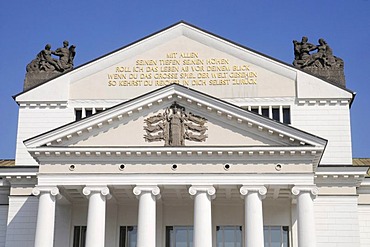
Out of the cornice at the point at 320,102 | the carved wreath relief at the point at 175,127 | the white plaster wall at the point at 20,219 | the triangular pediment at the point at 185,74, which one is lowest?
the white plaster wall at the point at 20,219

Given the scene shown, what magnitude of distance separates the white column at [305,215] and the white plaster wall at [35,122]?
15217 mm

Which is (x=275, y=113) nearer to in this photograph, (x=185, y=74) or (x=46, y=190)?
(x=185, y=74)

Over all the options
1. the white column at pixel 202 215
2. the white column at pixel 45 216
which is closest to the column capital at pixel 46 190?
the white column at pixel 45 216

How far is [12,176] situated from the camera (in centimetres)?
4044

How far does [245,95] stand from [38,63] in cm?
1323

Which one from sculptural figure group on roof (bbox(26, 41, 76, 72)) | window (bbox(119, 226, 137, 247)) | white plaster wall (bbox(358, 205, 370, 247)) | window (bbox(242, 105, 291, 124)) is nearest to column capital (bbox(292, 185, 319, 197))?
white plaster wall (bbox(358, 205, 370, 247))

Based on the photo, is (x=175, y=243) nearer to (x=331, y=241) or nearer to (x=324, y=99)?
(x=331, y=241)

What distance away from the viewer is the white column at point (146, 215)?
34.6 meters

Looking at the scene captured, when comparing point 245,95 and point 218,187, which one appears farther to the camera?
point 245,95

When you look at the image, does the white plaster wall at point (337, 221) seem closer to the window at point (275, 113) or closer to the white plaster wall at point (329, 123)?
the white plaster wall at point (329, 123)

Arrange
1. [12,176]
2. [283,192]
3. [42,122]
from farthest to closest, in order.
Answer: [42,122]
[12,176]
[283,192]

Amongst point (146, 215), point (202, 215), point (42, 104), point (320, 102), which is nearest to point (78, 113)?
point (42, 104)

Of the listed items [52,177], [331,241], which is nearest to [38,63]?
[52,177]

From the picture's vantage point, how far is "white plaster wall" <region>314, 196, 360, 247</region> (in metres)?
38.9
